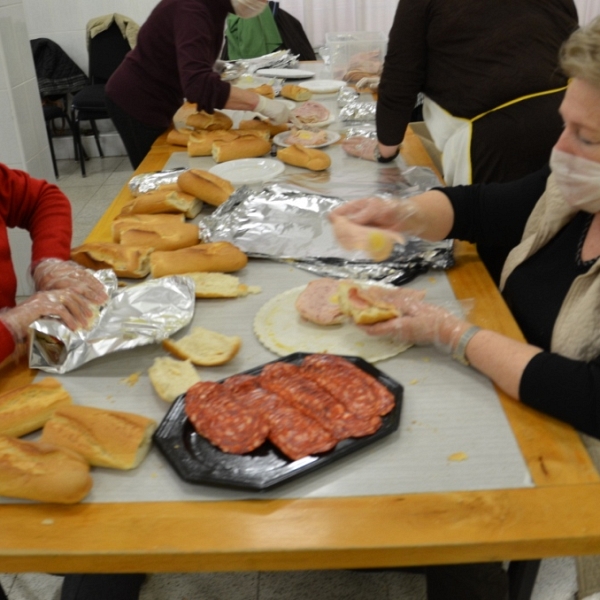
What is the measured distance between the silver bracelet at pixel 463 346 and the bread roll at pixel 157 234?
0.76 meters

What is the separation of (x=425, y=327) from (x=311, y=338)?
216mm

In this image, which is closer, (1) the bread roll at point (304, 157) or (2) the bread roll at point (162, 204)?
(2) the bread roll at point (162, 204)

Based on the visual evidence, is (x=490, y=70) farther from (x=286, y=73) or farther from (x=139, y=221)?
(x=286, y=73)

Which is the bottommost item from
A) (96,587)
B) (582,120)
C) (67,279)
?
(96,587)

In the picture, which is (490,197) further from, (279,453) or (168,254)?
(279,453)

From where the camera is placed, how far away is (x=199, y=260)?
137 centimetres

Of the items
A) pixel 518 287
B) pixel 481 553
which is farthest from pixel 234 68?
pixel 481 553

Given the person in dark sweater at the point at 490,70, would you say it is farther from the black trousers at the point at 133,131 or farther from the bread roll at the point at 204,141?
the black trousers at the point at 133,131

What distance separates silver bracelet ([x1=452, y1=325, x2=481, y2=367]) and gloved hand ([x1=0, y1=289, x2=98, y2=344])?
68 cm

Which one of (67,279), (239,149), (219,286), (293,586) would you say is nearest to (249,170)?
(239,149)

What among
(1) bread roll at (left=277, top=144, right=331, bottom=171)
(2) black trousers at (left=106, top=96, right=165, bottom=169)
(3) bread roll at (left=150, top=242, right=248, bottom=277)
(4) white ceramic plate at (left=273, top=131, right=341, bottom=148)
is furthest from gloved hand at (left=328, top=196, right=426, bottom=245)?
(2) black trousers at (left=106, top=96, right=165, bottom=169)

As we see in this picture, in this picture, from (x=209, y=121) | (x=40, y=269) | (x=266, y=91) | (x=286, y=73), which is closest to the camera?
(x=40, y=269)

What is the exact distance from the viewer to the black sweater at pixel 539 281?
2.97 ft

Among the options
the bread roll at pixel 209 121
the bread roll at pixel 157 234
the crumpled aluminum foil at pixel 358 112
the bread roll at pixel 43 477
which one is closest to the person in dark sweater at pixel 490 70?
the crumpled aluminum foil at pixel 358 112
